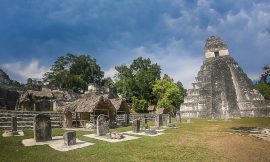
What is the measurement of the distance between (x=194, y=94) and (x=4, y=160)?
1491 inches

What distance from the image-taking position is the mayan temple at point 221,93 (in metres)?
39.3

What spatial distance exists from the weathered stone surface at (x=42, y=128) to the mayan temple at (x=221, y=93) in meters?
31.0

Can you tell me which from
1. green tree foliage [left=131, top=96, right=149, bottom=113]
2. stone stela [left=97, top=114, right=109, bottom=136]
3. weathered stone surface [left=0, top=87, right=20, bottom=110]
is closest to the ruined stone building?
weathered stone surface [left=0, top=87, right=20, bottom=110]

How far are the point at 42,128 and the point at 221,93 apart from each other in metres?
35.0

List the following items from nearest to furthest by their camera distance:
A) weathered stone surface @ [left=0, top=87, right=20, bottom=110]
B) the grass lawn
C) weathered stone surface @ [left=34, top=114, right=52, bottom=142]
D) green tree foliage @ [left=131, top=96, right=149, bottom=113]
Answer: the grass lawn → weathered stone surface @ [left=34, top=114, right=52, bottom=142] → weathered stone surface @ [left=0, top=87, right=20, bottom=110] → green tree foliage @ [left=131, top=96, right=149, bottom=113]

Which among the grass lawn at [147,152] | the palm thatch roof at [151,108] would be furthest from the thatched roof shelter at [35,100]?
the palm thatch roof at [151,108]

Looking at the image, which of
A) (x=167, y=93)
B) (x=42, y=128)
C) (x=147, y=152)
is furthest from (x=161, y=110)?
(x=147, y=152)

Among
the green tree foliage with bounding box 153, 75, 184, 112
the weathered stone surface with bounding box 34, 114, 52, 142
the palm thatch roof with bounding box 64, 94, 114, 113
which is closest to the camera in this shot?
the weathered stone surface with bounding box 34, 114, 52, 142

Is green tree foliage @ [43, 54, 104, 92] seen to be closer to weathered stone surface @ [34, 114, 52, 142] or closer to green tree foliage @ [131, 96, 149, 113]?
green tree foliage @ [131, 96, 149, 113]

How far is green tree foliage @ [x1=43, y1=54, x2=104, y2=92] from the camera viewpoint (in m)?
74.0

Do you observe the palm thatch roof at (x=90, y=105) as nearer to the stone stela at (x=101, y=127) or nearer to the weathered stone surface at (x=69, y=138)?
the stone stela at (x=101, y=127)

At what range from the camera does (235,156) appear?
455 inches

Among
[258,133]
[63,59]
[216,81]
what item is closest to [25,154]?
[258,133]

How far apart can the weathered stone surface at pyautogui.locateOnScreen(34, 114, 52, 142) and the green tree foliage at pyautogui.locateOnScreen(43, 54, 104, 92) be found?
56.1 meters
